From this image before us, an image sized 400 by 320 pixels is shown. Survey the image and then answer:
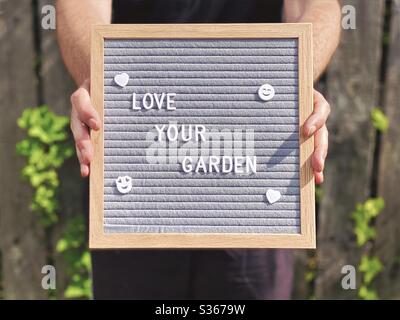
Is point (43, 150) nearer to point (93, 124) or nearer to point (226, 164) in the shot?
point (93, 124)

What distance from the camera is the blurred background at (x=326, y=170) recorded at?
2016mm

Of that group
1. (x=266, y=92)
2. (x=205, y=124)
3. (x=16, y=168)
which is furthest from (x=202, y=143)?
(x=16, y=168)

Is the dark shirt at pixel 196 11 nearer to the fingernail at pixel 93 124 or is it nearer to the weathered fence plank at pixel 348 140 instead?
the weathered fence plank at pixel 348 140

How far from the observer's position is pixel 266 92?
4.50ft

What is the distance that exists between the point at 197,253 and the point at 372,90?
0.71 meters

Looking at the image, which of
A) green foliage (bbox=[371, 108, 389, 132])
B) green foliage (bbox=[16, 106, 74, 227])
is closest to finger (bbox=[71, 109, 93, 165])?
green foliage (bbox=[16, 106, 74, 227])

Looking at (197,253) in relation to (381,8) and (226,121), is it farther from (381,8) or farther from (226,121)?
(381,8)

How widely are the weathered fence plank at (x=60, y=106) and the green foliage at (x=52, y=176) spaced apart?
17 mm

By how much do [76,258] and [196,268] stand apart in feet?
1.48

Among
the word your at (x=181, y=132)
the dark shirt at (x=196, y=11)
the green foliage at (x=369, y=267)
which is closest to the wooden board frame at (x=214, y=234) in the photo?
the word your at (x=181, y=132)

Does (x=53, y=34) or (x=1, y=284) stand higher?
(x=53, y=34)

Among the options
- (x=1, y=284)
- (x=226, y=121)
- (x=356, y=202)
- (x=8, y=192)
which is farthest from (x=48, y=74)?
(x=356, y=202)

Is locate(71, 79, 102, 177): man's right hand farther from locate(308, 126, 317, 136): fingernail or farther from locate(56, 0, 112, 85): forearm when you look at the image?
locate(308, 126, 317, 136): fingernail

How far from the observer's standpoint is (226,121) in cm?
137
